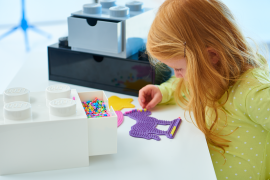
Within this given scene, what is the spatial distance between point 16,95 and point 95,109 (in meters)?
0.18

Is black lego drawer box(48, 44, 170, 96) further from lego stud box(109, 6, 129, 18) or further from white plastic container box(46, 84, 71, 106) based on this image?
white plastic container box(46, 84, 71, 106)

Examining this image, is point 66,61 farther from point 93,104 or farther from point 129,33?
point 93,104

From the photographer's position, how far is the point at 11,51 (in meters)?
3.03

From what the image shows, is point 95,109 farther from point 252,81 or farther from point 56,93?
point 252,81

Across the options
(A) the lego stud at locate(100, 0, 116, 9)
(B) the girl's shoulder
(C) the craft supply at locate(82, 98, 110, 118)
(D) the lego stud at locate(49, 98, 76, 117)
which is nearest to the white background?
(A) the lego stud at locate(100, 0, 116, 9)

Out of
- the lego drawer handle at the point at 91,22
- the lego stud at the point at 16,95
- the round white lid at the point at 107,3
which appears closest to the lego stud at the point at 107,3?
the round white lid at the point at 107,3

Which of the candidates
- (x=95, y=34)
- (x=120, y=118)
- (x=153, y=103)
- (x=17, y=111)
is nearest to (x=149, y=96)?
(x=153, y=103)

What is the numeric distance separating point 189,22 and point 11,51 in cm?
271

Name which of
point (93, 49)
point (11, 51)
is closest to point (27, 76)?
point (93, 49)

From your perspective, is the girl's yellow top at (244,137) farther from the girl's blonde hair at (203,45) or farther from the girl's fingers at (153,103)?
the girl's fingers at (153,103)

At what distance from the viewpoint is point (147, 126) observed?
32.2 inches

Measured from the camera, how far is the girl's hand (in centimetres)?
93

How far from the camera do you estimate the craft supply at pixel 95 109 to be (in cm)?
68

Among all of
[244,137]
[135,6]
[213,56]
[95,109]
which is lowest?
[244,137]
